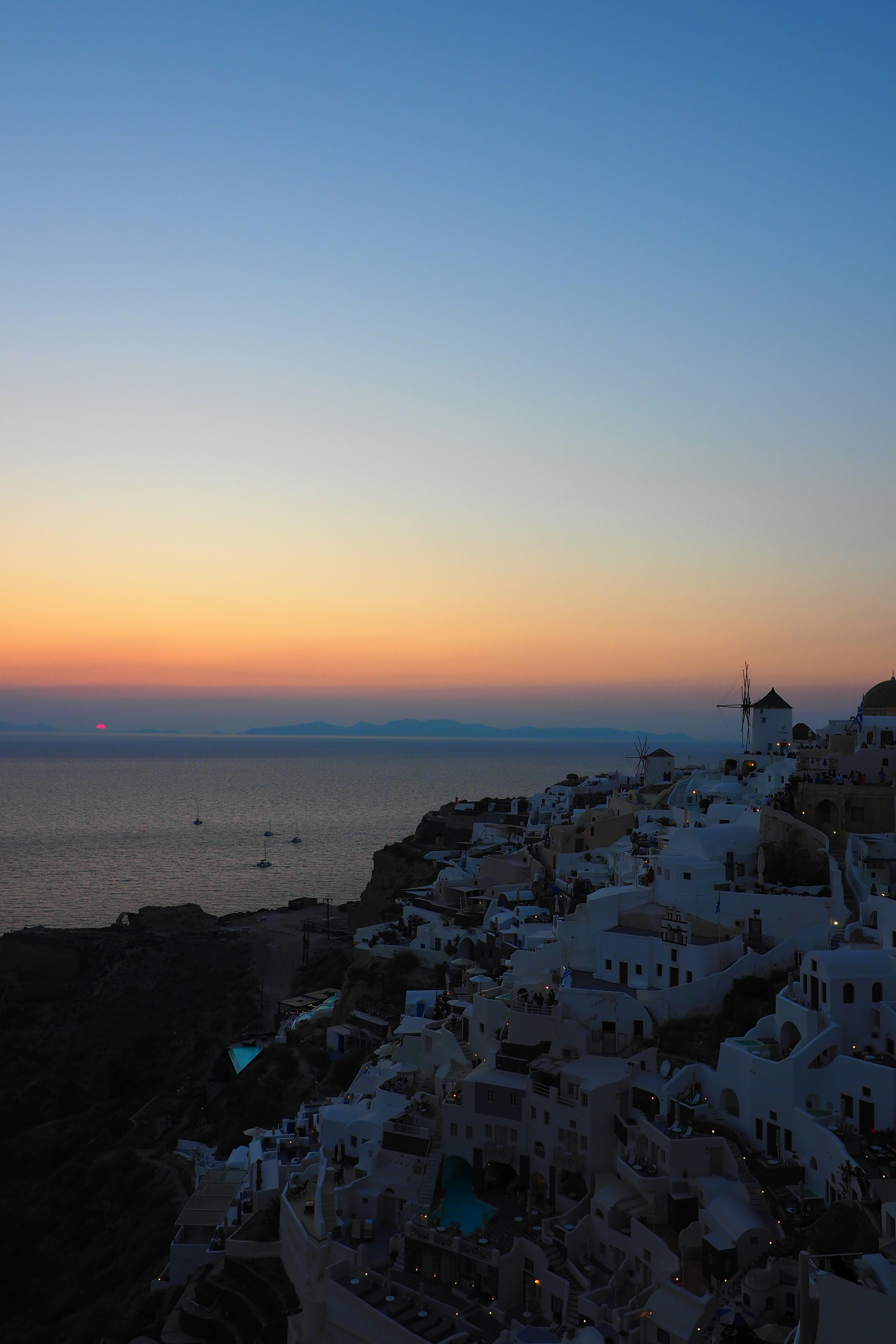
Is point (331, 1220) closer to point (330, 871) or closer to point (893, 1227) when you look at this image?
point (893, 1227)

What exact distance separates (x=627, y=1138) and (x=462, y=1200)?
3.89m

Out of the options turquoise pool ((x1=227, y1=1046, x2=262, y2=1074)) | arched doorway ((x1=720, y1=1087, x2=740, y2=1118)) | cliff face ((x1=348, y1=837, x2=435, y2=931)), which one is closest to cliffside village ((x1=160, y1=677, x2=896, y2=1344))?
arched doorway ((x1=720, y1=1087, x2=740, y2=1118))

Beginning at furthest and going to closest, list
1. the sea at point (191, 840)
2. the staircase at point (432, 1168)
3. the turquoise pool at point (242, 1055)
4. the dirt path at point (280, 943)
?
the sea at point (191, 840), the dirt path at point (280, 943), the turquoise pool at point (242, 1055), the staircase at point (432, 1168)

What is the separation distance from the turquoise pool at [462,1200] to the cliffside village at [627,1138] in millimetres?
51

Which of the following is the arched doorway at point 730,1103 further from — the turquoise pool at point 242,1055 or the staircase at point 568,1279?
the turquoise pool at point 242,1055

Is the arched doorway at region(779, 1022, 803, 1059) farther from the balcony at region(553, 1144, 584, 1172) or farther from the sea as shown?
the sea

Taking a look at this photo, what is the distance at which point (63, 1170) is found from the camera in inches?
1275

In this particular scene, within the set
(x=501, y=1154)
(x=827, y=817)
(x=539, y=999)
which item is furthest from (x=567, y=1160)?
(x=827, y=817)

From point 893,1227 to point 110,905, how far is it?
209 feet

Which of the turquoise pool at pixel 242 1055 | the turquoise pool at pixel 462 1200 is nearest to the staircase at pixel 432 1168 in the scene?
the turquoise pool at pixel 462 1200

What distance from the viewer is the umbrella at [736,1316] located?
15.9 metres

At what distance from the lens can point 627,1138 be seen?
68.4ft

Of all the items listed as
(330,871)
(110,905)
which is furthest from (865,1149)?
(330,871)

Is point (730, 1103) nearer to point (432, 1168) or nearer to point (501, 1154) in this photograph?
point (501, 1154)
